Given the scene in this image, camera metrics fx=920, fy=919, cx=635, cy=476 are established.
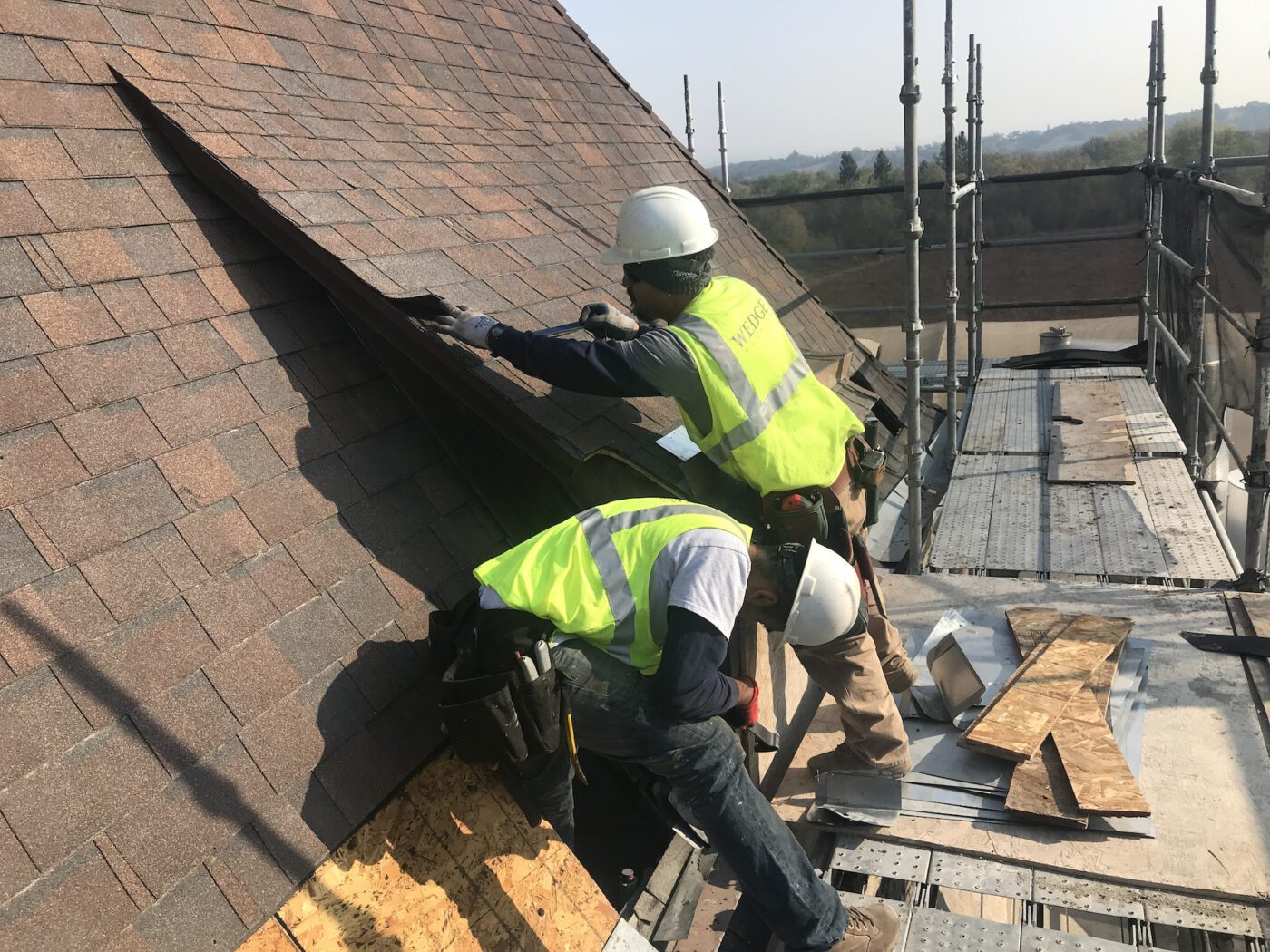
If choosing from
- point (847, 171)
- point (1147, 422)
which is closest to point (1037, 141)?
point (847, 171)

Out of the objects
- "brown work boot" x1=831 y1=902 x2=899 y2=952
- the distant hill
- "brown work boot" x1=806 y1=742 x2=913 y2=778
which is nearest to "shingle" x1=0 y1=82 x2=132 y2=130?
"brown work boot" x1=806 y1=742 x2=913 y2=778

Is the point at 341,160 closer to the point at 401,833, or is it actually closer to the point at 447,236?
the point at 447,236

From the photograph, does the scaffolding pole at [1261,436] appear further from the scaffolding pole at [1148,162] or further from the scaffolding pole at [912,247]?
the scaffolding pole at [1148,162]

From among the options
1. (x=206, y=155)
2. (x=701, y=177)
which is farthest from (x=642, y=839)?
(x=701, y=177)

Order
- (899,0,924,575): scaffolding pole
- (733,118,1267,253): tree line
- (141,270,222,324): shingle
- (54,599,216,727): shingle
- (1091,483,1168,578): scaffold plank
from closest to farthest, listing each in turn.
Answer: (54,599,216,727): shingle
(141,270,222,324): shingle
(899,0,924,575): scaffolding pole
(1091,483,1168,578): scaffold plank
(733,118,1267,253): tree line

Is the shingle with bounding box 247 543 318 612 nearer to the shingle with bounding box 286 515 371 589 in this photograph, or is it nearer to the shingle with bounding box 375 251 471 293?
the shingle with bounding box 286 515 371 589

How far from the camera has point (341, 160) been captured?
13.4 feet

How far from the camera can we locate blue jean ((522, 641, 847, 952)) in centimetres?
274

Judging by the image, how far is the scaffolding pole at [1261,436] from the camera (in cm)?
460

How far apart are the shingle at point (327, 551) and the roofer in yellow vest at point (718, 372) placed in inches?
32.1

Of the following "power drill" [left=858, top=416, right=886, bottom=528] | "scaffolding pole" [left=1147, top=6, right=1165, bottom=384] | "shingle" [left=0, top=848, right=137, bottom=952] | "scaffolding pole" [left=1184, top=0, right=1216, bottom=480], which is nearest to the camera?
"shingle" [left=0, top=848, right=137, bottom=952]

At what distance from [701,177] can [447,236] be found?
388 centimetres

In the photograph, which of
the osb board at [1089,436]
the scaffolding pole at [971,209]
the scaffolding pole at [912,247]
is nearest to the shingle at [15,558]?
the scaffolding pole at [912,247]

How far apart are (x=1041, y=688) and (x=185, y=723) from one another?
11.2 ft
